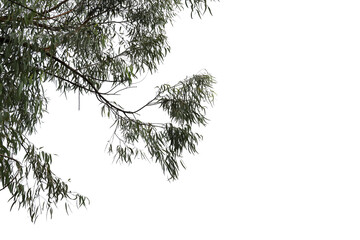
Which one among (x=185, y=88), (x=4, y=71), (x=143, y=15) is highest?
(x=143, y=15)

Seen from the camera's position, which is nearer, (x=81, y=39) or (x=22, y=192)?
(x=81, y=39)

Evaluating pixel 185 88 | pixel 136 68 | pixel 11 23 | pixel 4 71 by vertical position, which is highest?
pixel 136 68

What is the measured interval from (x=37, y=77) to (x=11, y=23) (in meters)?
0.30

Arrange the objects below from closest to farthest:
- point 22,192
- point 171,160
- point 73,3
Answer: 1. point 22,192
2. point 171,160
3. point 73,3

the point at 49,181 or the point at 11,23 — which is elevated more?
the point at 11,23

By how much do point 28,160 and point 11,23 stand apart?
82 centimetres

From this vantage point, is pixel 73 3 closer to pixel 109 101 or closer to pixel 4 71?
pixel 109 101

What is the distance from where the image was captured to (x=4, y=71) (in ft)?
6.90

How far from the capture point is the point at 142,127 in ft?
9.33

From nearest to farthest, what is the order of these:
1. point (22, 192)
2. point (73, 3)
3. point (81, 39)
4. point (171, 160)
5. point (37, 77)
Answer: point (37, 77) → point (81, 39) → point (22, 192) → point (171, 160) → point (73, 3)

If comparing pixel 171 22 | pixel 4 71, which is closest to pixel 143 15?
pixel 171 22

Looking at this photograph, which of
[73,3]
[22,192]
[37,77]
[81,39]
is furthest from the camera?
[73,3]

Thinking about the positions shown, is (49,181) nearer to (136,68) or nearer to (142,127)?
(142,127)

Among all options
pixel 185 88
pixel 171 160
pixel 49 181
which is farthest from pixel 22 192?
pixel 185 88
